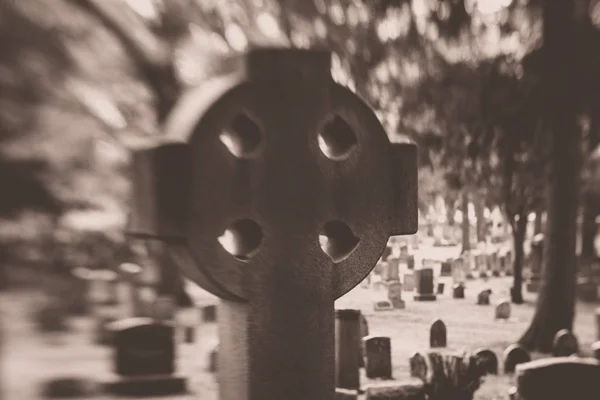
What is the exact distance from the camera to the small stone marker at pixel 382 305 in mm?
13211

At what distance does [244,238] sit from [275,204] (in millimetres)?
206

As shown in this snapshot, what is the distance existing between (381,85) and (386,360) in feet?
17.4

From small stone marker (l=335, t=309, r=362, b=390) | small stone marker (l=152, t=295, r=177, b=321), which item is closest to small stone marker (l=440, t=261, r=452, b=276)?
small stone marker (l=152, t=295, r=177, b=321)

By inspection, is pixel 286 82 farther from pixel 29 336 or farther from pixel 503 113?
pixel 29 336

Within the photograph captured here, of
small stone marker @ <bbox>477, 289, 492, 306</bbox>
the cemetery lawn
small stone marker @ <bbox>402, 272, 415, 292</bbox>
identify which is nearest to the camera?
the cemetery lawn

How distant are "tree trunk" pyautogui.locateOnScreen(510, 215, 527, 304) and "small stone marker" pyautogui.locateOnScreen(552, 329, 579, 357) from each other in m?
6.37

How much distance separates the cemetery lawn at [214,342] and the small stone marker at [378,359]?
0.55 feet

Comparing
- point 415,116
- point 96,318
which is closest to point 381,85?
point 415,116

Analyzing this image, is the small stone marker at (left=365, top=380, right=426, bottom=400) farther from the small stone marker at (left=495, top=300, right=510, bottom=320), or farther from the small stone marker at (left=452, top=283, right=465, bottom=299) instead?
the small stone marker at (left=452, top=283, right=465, bottom=299)

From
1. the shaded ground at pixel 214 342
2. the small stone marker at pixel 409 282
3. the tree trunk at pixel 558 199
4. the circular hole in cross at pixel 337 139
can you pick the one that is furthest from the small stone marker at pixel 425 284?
the circular hole in cross at pixel 337 139

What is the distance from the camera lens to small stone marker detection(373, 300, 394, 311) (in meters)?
13.2

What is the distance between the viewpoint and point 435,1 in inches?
426

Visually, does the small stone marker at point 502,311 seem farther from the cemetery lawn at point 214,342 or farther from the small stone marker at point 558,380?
the small stone marker at point 558,380

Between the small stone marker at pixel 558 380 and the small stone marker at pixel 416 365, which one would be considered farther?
the small stone marker at pixel 416 365
